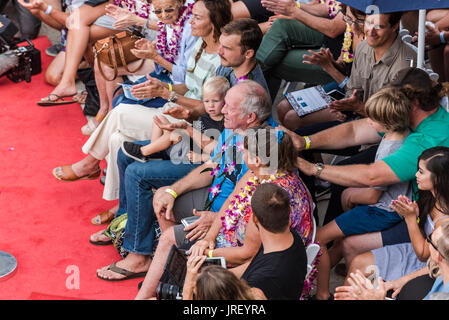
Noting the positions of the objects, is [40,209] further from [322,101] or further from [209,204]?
[322,101]

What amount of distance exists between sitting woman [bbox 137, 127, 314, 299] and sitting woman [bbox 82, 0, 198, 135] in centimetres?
153

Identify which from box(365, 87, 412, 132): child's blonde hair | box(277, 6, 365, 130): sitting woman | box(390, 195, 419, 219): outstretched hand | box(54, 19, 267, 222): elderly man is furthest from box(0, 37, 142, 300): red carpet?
box(365, 87, 412, 132): child's blonde hair

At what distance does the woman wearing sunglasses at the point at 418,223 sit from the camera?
9.50 ft

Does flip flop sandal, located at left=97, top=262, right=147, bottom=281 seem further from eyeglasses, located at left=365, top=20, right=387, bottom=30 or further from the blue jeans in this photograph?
eyeglasses, located at left=365, top=20, right=387, bottom=30

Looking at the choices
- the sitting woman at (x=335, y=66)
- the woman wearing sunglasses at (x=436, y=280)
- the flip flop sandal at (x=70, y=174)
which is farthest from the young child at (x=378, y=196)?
the flip flop sandal at (x=70, y=174)

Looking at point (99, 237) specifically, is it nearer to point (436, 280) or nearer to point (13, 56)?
point (436, 280)

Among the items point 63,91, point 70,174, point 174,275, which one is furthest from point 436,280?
point 63,91

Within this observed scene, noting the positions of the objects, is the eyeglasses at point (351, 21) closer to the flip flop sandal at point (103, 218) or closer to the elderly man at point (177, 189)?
the elderly man at point (177, 189)

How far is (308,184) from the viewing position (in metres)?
4.00

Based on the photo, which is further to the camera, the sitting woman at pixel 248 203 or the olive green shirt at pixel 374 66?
the olive green shirt at pixel 374 66

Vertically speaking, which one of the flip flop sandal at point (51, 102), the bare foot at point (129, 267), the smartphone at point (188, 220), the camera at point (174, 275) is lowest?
the bare foot at point (129, 267)

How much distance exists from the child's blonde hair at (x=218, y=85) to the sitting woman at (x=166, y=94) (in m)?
0.33

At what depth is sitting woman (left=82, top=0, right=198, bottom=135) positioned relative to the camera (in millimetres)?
4535

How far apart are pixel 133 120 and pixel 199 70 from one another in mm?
575
